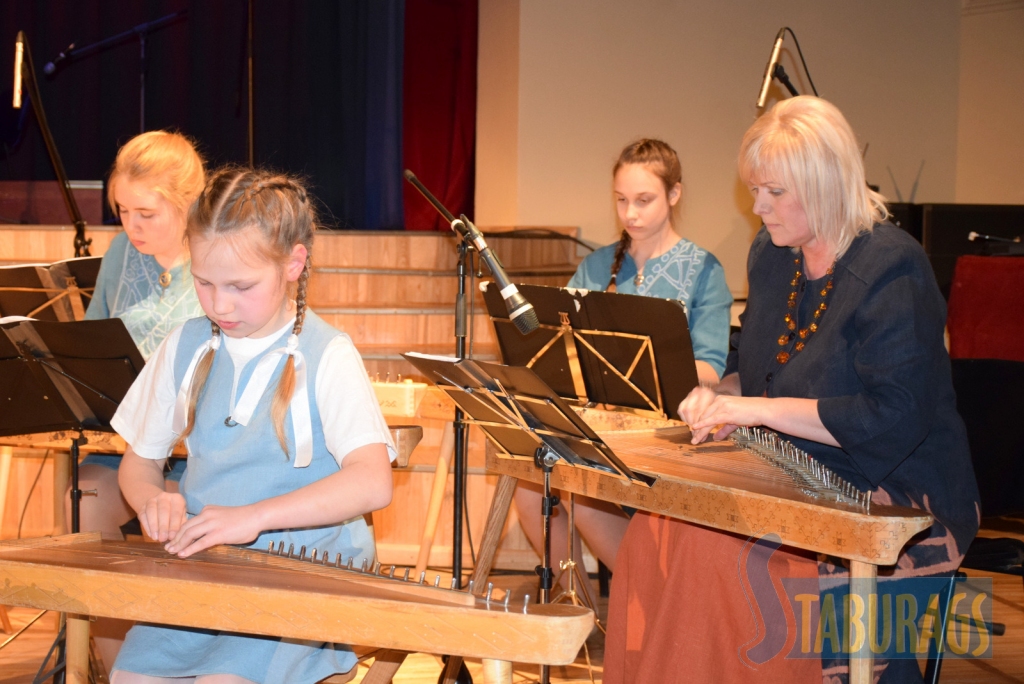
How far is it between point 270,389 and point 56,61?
527 cm

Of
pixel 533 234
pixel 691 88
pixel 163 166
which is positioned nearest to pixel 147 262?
pixel 163 166

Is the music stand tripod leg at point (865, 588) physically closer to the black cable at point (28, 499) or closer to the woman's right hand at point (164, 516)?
the woman's right hand at point (164, 516)

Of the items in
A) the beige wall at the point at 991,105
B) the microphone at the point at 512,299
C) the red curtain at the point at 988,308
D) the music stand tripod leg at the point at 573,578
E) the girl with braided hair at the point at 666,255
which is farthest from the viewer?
the beige wall at the point at 991,105

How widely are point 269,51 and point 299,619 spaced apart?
19.3 ft

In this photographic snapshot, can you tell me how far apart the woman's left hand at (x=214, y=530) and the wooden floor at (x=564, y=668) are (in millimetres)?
1347

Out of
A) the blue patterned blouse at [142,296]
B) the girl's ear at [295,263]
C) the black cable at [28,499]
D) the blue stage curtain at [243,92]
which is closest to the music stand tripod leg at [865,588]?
the girl's ear at [295,263]

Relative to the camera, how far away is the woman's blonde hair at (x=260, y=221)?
168cm

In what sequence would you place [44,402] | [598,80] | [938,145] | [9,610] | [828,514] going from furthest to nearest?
[938,145], [598,80], [9,610], [44,402], [828,514]

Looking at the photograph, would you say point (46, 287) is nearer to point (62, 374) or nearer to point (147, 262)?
point (147, 262)

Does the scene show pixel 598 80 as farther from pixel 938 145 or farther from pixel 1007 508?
pixel 1007 508

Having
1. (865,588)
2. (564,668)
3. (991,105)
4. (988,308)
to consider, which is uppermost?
(991,105)

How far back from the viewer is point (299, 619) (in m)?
1.26

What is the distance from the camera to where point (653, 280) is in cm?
307

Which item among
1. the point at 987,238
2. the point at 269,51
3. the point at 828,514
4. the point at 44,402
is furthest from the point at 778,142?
the point at 269,51
